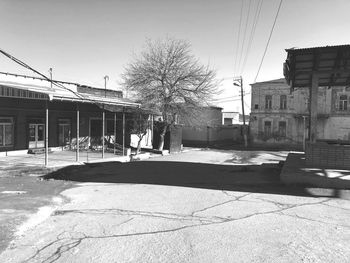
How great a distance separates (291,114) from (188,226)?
118ft

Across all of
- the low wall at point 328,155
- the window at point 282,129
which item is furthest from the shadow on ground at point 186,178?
the window at point 282,129

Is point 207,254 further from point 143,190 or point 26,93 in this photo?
point 26,93

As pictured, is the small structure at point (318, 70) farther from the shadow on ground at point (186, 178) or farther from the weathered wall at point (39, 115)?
the weathered wall at point (39, 115)

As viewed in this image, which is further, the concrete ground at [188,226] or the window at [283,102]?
the window at [283,102]

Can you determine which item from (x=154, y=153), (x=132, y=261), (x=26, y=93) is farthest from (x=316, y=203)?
(x=154, y=153)

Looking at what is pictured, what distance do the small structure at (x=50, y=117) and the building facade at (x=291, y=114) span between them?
1863cm

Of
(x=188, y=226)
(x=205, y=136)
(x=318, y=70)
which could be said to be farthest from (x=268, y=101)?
(x=188, y=226)

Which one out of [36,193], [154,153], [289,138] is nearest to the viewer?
[36,193]

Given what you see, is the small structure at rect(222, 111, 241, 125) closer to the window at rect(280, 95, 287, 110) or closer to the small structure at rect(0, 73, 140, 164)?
the window at rect(280, 95, 287, 110)

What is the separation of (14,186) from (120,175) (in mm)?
4143

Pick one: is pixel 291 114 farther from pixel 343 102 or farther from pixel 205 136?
pixel 205 136

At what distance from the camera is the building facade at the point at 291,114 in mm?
37750

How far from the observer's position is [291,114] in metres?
39.8

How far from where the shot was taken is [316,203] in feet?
27.7
